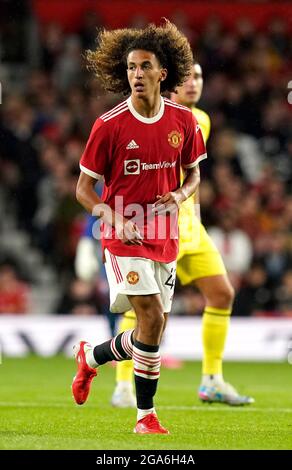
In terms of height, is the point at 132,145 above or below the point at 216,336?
above

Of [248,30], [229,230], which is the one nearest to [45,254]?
[229,230]

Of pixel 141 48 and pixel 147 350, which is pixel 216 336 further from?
pixel 141 48

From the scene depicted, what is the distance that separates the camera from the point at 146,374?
6.83 meters

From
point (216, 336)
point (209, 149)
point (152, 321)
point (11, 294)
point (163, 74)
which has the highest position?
point (163, 74)

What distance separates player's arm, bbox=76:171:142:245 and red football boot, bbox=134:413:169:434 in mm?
1010

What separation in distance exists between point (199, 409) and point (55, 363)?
4.72 meters

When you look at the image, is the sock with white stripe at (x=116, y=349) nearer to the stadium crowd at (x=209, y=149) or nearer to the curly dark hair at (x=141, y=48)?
the curly dark hair at (x=141, y=48)

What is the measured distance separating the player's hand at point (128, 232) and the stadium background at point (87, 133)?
630cm

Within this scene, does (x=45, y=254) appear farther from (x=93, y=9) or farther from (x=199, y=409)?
(x=199, y=409)

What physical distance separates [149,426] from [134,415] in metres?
1.19

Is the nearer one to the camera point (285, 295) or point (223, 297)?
point (223, 297)

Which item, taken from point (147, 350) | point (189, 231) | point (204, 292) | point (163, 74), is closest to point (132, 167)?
point (163, 74)

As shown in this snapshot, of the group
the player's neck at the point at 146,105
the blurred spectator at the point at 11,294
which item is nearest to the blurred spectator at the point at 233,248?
the blurred spectator at the point at 11,294

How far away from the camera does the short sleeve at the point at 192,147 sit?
23.8 feet
